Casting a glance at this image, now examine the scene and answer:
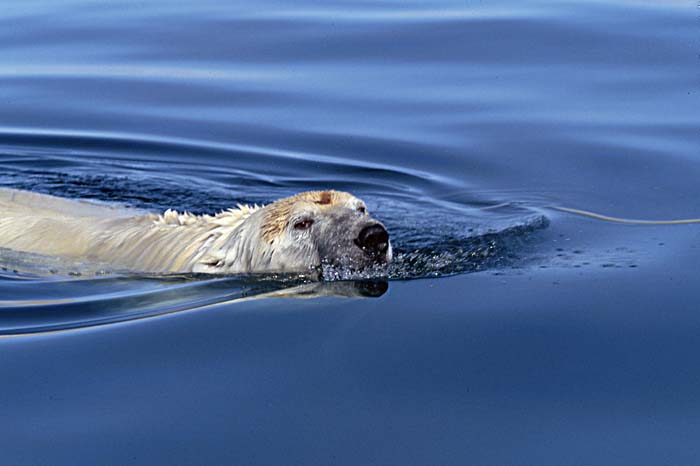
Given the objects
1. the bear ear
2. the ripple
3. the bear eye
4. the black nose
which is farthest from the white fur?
the black nose

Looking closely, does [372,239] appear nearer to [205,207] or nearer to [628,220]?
[628,220]

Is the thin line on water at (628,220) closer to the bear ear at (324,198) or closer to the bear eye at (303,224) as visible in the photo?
the bear ear at (324,198)

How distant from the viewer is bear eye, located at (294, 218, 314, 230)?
8.96m

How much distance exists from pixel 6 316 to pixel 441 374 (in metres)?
3.20

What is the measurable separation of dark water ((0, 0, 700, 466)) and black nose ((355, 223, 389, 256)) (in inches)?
7.4

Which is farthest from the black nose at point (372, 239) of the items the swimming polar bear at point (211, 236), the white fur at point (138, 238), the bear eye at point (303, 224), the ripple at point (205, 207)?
the white fur at point (138, 238)

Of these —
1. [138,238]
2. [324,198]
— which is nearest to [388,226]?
[324,198]

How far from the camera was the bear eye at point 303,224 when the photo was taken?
8.96 m

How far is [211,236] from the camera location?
9562 mm

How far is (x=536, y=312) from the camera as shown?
26.4ft

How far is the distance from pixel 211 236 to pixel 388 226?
197cm

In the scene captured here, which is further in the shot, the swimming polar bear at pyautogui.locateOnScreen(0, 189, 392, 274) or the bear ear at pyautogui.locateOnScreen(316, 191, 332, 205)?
the bear ear at pyautogui.locateOnScreen(316, 191, 332, 205)

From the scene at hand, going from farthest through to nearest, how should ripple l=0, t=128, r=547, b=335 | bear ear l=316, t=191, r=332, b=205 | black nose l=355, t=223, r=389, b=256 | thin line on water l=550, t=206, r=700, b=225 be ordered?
thin line on water l=550, t=206, r=700, b=225, bear ear l=316, t=191, r=332, b=205, black nose l=355, t=223, r=389, b=256, ripple l=0, t=128, r=547, b=335

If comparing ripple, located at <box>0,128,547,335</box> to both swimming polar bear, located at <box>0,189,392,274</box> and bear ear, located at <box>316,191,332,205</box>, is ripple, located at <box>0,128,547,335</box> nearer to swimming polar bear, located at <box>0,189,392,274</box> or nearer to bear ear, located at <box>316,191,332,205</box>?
swimming polar bear, located at <box>0,189,392,274</box>
